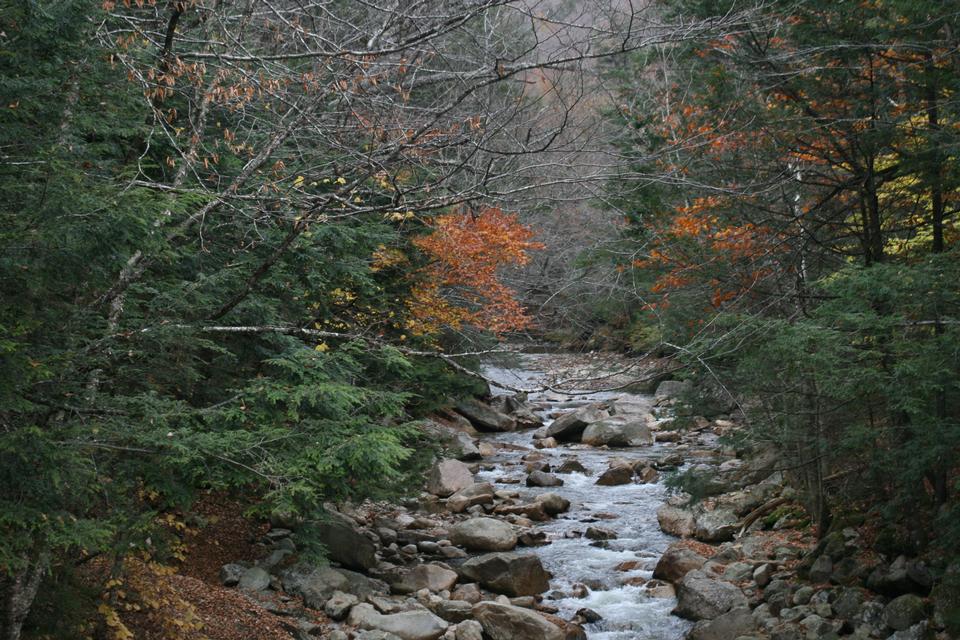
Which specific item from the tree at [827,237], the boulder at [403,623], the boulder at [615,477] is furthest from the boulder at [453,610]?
the boulder at [615,477]

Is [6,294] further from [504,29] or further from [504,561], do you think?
[504,561]

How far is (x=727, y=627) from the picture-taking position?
807 centimetres

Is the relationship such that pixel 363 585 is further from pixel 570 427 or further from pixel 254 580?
pixel 570 427

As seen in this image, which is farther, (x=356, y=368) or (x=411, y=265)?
(x=411, y=265)

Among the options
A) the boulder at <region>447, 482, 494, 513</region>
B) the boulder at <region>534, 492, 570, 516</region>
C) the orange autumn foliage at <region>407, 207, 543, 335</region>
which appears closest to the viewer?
the boulder at <region>534, 492, 570, 516</region>

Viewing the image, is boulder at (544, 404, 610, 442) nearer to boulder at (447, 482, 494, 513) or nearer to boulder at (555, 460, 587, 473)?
boulder at (555, 460, 587, 473)

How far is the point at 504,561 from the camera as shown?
960cm

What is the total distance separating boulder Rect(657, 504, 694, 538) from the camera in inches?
444

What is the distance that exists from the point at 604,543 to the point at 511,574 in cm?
200

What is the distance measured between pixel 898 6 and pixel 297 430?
6.21 metres

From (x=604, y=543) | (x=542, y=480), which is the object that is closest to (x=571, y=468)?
(x=542, y=480)

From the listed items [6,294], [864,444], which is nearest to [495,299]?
[864,444]

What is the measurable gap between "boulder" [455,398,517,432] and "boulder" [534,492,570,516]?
625 cm

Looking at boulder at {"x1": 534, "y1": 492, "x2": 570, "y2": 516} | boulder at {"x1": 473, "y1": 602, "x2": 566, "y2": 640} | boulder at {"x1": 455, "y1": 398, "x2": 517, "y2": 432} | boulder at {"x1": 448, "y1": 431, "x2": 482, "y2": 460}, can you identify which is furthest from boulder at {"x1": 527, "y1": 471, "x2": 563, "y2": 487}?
boulder at {"x1": 473, "y1": 602, "x2": 566, "y2": 640}
